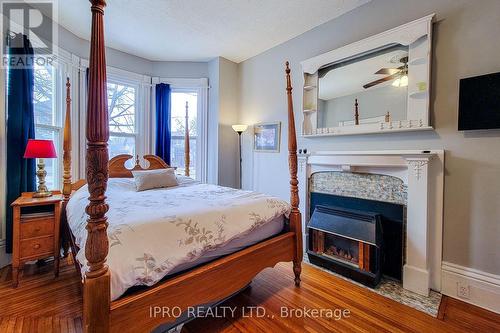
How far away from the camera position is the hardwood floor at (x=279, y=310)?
1.67 m

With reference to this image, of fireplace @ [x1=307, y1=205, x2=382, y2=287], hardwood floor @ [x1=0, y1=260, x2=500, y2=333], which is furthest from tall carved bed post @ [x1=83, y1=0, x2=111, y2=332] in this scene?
fireplace @ [x1=307, y1=205, x2=382, y2=287]

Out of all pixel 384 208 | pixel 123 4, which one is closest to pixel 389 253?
pixel 384 208

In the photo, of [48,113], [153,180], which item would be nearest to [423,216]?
[153,180]

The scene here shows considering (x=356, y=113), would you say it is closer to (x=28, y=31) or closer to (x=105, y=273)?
(x=105, y=273)

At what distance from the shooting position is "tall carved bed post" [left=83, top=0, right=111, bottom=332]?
1.01 m

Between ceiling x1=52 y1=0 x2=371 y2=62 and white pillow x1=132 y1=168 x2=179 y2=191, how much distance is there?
6.12 ft

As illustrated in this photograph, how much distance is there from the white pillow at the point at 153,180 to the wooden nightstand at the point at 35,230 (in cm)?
74

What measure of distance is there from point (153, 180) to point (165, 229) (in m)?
1.62

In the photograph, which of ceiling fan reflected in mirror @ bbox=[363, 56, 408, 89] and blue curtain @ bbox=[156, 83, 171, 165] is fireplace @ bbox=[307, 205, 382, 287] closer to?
ceiling fan reflected in mirror @ bbox=[363, 56, 408, 89]

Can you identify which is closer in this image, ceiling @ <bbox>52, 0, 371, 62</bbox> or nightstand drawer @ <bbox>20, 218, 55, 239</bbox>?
nightstand drawer @ <bbox>20, 218, 55, 239</bbox>

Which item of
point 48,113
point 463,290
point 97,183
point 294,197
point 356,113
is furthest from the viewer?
point 48,113

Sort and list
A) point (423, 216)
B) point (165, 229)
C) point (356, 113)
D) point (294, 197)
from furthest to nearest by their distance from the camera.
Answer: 1. point (356, 113)
2. point (294, 197)
3. point (423, 216)
4. point (165, 229)

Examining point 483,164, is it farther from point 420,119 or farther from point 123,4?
point 123,4

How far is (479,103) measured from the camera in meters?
1.86
